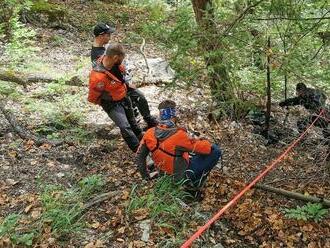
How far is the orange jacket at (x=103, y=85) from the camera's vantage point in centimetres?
614

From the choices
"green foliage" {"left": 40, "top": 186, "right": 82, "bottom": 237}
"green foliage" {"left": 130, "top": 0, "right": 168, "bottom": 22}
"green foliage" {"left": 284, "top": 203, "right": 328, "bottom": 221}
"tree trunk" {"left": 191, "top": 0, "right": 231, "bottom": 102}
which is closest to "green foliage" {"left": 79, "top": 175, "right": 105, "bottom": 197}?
"green foliage" {"left": 40, "top": 186, "right": 82, "bottom": 237}

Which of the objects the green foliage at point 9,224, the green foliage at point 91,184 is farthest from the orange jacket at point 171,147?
the green foliage at point 9,224

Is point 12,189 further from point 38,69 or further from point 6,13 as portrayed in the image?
point 6,13

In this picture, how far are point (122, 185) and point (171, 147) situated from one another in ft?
3.57

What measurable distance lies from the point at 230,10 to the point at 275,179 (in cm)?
294

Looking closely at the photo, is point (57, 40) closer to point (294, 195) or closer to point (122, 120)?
point (122, 120)

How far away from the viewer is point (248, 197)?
6.17 metres

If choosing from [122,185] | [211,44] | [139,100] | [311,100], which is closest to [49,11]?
[139,100]

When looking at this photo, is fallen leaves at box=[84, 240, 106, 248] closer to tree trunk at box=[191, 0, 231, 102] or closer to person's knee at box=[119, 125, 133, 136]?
person's knee at box=[119, 125, 133, 136]

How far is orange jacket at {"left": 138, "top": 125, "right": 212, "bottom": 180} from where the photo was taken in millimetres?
5207

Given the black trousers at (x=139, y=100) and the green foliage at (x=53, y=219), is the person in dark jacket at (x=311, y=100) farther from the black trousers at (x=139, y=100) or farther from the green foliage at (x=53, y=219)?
the green foliage at (x=53, y=219)

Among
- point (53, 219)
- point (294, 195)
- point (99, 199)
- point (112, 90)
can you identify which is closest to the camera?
point (53, 219)

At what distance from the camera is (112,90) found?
6.29 meters

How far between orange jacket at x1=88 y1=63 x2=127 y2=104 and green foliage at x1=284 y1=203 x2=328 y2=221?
2.98 m
